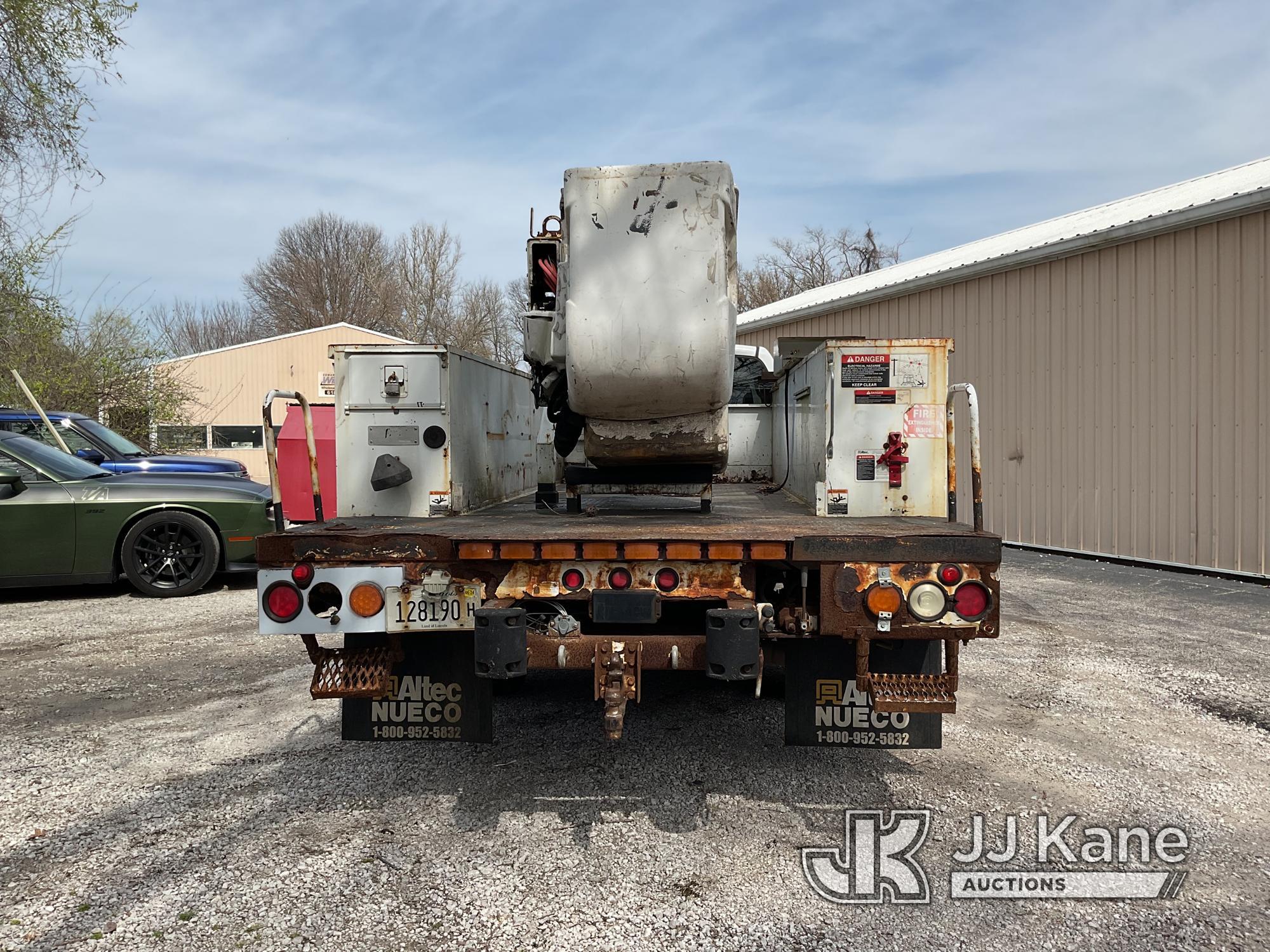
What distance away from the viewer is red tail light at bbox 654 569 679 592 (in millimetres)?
3043

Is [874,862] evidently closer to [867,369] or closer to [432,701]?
[432,701]

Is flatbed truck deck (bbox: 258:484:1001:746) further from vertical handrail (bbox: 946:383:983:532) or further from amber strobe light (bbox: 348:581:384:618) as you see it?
vertical handrail (bbox: 946:383:983:532)

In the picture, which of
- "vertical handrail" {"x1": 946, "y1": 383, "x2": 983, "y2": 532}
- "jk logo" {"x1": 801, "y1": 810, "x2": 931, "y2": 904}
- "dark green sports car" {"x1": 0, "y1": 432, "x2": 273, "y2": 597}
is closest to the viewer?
"jk logo" {"x1": 801, "y1": 810, "x2": 931, "y2": 904}

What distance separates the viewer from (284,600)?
10.00 ft

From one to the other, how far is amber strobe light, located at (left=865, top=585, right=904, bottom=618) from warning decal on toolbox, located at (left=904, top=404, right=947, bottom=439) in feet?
3.52

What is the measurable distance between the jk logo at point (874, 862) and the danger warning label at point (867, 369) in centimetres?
184

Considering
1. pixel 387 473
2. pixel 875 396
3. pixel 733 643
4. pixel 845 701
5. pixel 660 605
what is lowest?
pixel 845 701

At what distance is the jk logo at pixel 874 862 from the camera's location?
2.68 m

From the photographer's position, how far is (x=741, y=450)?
613cm

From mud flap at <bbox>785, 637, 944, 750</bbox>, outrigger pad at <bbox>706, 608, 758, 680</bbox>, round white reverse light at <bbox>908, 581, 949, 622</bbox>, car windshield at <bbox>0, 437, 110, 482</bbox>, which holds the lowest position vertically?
mud flap at <bbox>785, 637, 944, 750</bbox>

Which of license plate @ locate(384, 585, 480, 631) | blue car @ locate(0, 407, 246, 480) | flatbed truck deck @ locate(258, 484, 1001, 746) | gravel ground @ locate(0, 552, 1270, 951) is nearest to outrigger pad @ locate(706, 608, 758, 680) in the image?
flatbed truck deck @ locate(258, 484, 1001, 746)

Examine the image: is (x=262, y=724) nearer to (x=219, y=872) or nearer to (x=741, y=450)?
(x=219, y=872)

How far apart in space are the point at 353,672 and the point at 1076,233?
1050 centimetres

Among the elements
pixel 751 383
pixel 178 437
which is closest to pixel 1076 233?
pixel 751 383
